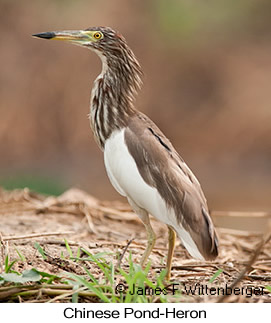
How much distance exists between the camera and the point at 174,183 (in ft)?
9.95

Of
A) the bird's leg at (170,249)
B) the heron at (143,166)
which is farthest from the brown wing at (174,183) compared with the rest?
the bird's leg at (170,249)

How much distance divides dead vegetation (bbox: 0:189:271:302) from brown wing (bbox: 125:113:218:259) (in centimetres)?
18

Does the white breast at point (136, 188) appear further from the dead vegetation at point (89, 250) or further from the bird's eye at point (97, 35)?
the bird's eye at point (97, 35)

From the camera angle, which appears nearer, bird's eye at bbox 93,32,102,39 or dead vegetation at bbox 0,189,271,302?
dead vegetation at bbox 0,189,271,302

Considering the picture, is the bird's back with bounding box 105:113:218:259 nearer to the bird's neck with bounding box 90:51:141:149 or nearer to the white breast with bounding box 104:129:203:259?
the white breast with bounding box 104:129:203:259

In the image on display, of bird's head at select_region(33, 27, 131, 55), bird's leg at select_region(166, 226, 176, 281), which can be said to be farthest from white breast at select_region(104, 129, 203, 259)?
bird's head at select_region(33, 27, 131, 55)

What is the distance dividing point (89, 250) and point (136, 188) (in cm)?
54

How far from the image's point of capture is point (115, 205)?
5.50 m

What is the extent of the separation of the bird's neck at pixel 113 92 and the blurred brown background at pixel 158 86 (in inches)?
240

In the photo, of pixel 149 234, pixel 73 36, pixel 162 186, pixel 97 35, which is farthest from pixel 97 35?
pixel 149 234

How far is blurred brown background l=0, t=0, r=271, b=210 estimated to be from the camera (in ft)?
36.9

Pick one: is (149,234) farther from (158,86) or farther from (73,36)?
(158,86)

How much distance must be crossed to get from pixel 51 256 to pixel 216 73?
1038 cm

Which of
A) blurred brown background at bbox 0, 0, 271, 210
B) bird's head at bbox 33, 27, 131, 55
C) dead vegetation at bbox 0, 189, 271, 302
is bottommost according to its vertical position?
blurred brown background at bbox 0, 0, 271, 210
